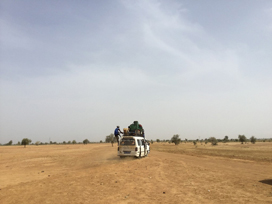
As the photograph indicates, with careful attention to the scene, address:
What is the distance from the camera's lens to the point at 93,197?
293 inches

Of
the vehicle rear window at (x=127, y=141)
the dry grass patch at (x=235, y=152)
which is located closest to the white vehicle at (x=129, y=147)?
the vehicle rear window at (x=127, y=141)

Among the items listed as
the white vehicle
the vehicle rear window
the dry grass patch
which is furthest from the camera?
the dry grass patch

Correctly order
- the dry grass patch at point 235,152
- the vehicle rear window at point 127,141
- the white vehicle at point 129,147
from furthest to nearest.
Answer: the dry grass patch at point 235,152 → the vehicle rear window at point 127,141 → the white vehicle at point 129,147

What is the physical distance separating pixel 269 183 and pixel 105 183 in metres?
7.78

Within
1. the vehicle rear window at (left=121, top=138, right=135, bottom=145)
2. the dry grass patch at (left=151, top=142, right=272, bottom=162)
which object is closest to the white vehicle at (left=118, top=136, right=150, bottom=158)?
the vehicle rear window at (left=121, top=138, right=135, bottom=145)

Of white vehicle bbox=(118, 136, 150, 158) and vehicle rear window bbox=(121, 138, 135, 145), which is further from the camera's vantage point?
vehicle rear window bbox=(121, 138, 135, 145)

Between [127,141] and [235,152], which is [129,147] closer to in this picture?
[127,141]

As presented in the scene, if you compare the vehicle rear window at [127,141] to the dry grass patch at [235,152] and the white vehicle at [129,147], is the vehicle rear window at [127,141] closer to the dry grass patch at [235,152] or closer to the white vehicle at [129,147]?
the white vehicle at [129,147]

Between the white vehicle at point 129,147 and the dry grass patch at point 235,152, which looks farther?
the dry grass patch at point 235,152

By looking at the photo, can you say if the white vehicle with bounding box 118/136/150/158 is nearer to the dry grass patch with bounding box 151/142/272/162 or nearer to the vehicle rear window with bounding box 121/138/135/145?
the vehicle rear window with bounding box 121/138/135/145

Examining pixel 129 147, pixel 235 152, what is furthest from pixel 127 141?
pixel 235 152

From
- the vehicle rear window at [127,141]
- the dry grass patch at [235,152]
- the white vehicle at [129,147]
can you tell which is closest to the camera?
the white vehicle at [129,147]

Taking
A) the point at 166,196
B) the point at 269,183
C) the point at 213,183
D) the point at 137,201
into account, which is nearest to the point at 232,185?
the point at 213,183

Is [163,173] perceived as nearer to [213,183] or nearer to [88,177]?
[213,183]
